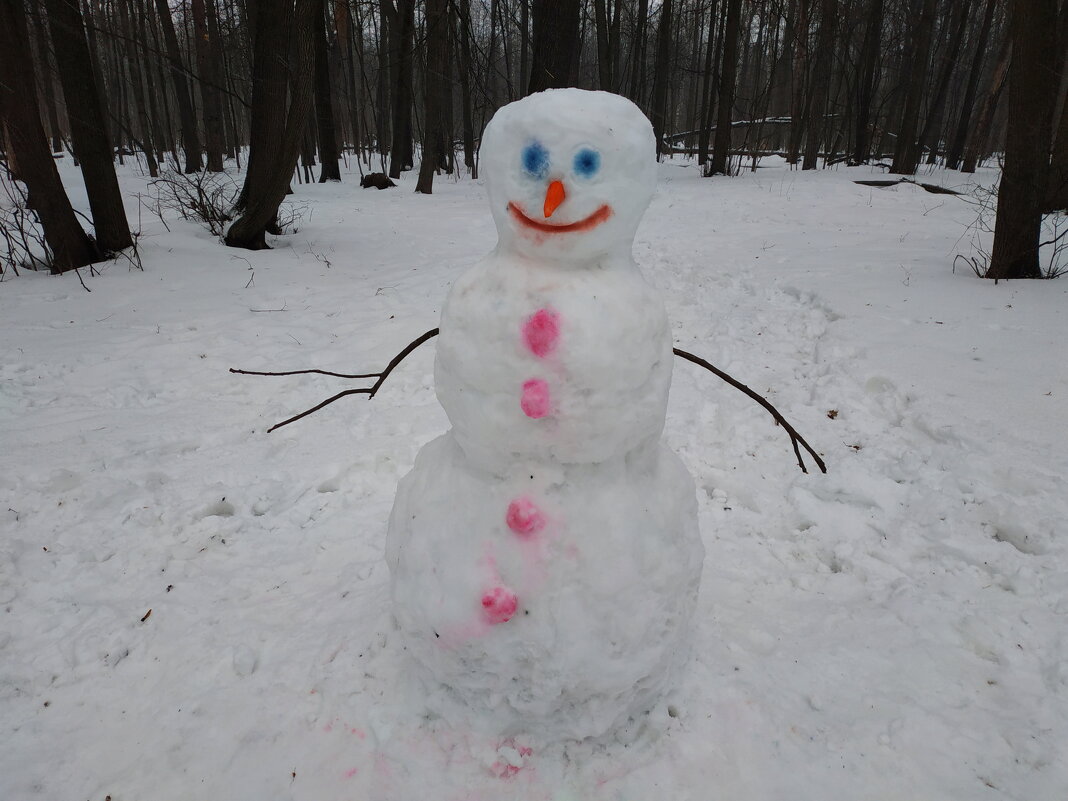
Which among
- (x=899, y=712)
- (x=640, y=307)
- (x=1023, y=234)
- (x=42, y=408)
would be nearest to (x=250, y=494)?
(x=42, y=408)

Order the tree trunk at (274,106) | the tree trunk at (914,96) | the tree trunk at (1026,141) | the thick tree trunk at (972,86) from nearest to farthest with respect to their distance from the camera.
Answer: the tree trunk at (1026,141)
the tree trunk at (274,106)
the tree trunk at (914,96)
the thick tree trunk at (972,86)

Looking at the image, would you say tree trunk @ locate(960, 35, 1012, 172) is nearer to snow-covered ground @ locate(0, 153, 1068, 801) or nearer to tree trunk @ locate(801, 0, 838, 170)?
tree trunk @ locate(801, 0, 838, 170)

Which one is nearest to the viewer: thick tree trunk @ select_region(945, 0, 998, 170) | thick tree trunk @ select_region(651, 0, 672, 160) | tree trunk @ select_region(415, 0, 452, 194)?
tree trunk @ select_region(415, 0, 452, 194)

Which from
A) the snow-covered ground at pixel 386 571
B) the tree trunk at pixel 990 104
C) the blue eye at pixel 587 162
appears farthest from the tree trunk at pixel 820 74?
the blue eye at pixel 587 162

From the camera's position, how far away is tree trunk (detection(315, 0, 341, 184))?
10133mm

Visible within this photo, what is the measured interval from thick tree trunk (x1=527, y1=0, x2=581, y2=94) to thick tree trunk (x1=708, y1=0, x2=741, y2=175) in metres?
6.80

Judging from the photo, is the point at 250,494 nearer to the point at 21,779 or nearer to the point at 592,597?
the point at 21,779

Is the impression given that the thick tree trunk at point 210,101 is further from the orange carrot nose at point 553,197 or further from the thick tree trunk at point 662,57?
the orange carrot nose at point 553,197

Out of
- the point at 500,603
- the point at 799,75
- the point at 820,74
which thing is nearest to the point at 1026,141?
the point at 500,603

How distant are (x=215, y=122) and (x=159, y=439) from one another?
1153cm

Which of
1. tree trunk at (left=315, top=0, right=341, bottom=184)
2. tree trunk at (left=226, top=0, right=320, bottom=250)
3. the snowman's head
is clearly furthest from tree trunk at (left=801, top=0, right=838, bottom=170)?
the snowman's head

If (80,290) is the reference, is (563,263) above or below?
above

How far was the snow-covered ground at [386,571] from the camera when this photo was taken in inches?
63.7

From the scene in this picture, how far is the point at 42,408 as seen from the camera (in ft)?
10.6
